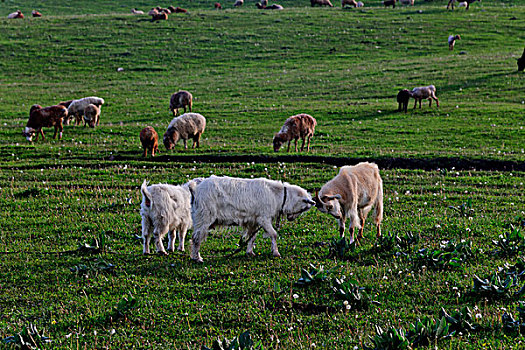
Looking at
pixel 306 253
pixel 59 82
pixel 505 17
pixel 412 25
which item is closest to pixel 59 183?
pixel 306 253

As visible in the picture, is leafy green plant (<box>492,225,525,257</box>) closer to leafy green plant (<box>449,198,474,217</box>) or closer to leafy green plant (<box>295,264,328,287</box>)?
leafy green plant (<box>449,198,474,217</box>)

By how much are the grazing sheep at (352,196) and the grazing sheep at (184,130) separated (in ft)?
42.9

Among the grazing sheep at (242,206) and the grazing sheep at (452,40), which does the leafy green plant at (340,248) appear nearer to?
the grazing sheep at (242,206)

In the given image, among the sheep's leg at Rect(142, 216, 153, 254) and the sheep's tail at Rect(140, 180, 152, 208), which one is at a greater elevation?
the sheep's tail at Rect(140, 180, 152, 208)

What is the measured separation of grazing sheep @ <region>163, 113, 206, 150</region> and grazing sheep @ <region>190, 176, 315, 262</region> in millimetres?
12942

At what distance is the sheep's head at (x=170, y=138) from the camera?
899 inches

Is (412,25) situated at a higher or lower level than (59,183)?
higher

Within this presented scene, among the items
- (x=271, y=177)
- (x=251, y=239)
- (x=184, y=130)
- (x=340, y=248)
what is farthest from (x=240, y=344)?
(x=184, y=130)

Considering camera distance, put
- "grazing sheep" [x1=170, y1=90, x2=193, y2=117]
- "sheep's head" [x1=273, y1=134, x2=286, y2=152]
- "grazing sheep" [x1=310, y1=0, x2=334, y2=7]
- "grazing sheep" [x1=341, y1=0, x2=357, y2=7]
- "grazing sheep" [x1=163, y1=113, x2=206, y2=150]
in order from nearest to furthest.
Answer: "sheep's head" [x1=273, y1=134, x2=286, y2=152]
"grazing sheep" [x1=163, y1=113, x2=206, y2=150]
"grazing sheep" [x1=170, y1=90, x2=193, y2=117]
"grazing sheep" [x1=341, y1=0, x2=357, y2=7]
"grazing sheep" [x1=310, y1=0, x2=334, y2=7]

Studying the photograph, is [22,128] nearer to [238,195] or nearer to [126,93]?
[126,93]

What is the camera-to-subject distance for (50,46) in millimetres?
53375

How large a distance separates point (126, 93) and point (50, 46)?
19676 mm

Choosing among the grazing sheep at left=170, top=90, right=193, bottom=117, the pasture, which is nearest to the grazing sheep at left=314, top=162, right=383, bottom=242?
the pasture

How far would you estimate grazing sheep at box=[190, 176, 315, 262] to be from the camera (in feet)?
33.1
